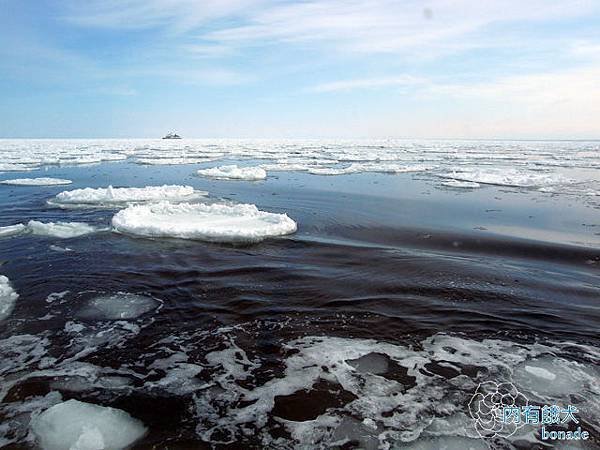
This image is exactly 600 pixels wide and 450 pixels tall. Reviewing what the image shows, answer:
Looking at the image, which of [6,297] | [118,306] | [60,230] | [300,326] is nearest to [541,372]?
[300,326]

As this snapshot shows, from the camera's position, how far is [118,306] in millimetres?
5133

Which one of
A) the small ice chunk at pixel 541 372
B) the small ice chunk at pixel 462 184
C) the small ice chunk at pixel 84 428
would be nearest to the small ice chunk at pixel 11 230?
the small ice chunk at pixel 84 428

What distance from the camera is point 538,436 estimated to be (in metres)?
3.03

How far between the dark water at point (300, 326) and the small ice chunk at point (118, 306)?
0.14m

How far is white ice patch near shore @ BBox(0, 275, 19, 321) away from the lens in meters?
4.87

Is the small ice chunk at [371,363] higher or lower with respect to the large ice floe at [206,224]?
lower

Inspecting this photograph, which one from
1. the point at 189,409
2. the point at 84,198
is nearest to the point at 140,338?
the point at 189,409

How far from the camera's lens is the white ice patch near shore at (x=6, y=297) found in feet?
16.0

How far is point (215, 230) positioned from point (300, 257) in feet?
6.83

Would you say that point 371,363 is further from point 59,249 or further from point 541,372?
point 59,249

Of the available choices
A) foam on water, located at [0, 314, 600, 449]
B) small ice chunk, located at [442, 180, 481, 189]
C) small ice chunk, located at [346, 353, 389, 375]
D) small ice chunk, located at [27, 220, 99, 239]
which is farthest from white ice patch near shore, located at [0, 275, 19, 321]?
small ice chunk, located at [442, 180, 481, 189]

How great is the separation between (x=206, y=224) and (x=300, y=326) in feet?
14.9

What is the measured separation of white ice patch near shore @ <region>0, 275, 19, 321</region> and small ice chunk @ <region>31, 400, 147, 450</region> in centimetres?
224

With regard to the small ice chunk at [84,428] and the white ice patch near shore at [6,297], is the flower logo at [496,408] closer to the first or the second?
the small ice chunk at [84,428]
